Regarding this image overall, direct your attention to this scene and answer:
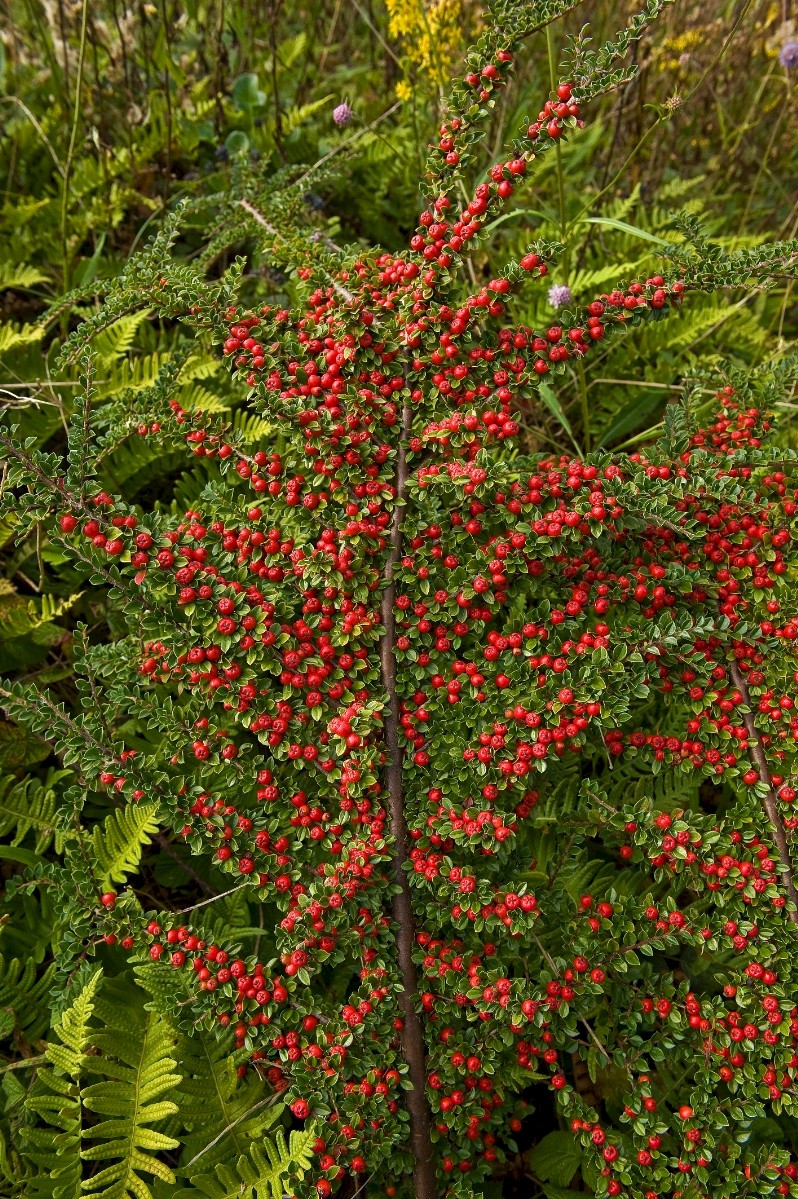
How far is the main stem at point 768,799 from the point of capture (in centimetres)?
169

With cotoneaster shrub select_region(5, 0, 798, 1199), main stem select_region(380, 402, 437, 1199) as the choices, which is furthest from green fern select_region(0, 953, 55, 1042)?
main stem select_region(380, 402, 437, 1199)

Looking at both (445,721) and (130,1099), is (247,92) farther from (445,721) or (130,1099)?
(130,1099)

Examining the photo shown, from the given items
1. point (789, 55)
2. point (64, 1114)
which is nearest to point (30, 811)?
point (64, 1114)

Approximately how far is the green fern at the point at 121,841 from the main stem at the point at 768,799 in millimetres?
1228

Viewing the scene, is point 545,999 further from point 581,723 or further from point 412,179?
point 412,179

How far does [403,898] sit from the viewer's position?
5.56ft

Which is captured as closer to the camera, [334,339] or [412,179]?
[334,339]

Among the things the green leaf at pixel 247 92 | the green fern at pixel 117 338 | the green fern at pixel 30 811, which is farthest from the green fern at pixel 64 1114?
the green leaf at pixel 247 92

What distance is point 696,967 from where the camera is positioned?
1.93 metres

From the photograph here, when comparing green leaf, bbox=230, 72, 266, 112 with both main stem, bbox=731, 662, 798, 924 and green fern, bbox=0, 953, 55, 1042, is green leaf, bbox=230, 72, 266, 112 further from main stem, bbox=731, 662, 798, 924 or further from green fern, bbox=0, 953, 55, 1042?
green fern, bbox=0, 953, 55, 1042

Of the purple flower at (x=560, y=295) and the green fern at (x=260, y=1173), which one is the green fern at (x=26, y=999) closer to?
the green fern at (x=260, y=1173)

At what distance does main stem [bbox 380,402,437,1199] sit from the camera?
5.31ft

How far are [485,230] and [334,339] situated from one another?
1.15ft

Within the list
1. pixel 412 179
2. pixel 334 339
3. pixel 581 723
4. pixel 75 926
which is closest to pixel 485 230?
pixel 334 339
